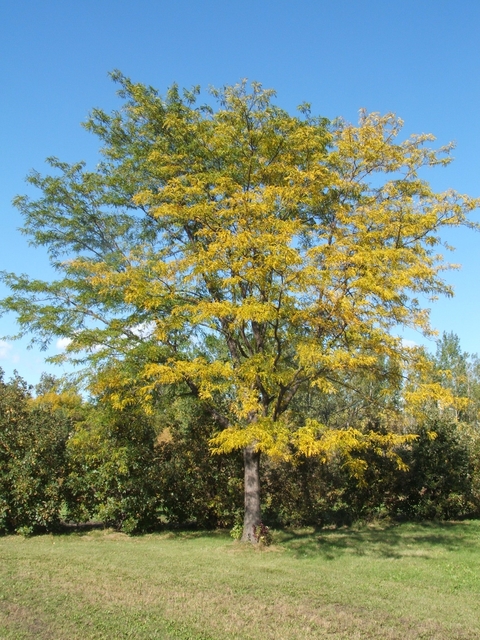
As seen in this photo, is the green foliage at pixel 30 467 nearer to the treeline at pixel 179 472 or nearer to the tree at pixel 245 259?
the treeline at pixel 179 472

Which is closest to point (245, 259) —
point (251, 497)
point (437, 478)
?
point (251, 497)

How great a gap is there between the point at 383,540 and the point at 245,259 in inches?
259

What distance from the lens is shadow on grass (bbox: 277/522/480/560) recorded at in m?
9.80

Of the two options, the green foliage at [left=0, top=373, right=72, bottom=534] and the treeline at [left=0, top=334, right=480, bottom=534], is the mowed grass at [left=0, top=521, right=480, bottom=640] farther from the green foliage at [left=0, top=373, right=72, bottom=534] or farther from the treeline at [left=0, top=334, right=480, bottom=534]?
the treeline at [left=0, top=334, right=480, bottom=534]

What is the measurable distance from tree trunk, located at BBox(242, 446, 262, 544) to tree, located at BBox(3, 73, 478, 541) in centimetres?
3

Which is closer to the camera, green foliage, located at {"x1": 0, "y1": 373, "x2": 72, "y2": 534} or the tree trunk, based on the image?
the tree trunk

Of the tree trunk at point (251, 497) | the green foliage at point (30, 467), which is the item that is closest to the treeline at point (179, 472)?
the green foliage at point (30, 467)

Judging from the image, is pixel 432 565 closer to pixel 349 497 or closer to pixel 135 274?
pixel 349 497

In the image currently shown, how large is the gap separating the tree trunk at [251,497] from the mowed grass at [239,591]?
18.4 inches

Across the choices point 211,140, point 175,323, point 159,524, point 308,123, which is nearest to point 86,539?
point 159,524

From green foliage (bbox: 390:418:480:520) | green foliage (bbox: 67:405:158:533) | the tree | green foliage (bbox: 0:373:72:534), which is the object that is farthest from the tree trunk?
green foliage (bbox: 390:418:480:520)

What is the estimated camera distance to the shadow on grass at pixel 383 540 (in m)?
9.80

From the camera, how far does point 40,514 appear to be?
38.0ft

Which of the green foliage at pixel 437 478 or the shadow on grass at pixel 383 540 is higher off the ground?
the green foliage at pixel 437 478
